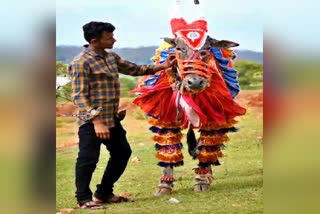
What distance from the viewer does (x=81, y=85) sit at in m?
4.96

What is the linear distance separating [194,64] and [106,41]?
0.46 m

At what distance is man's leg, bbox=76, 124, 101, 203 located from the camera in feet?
16.5

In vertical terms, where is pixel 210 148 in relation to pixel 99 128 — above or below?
below

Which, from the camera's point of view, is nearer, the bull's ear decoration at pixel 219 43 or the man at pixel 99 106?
the man at pixel 99 106

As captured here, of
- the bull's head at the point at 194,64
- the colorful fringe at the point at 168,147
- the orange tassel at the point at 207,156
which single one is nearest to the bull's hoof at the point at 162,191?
the colorful fringe at the point at 168,147

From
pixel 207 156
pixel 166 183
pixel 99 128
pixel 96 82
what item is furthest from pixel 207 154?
pixel 96 82

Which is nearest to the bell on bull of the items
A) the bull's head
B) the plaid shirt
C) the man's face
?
the bull's head

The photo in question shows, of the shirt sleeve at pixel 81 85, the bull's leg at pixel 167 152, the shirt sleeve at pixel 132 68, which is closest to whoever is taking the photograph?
the shirt sleeve at pixel 81 85

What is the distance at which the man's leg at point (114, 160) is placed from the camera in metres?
5.09

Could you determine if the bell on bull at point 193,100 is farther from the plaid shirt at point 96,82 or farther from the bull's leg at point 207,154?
the plaid shirt at point 96,82

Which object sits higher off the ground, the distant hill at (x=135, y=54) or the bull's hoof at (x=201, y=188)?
the distant hill at (x=135, y=54)

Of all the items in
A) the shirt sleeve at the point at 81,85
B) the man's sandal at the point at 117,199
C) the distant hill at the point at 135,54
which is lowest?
the man's sandal at the point at 117,199

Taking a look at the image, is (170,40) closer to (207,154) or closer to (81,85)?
(81,85)
